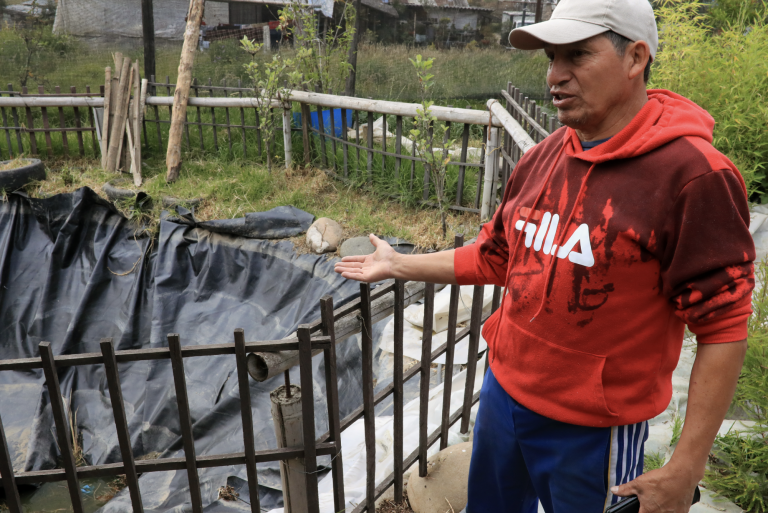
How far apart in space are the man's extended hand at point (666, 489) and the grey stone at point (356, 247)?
3.96 meters

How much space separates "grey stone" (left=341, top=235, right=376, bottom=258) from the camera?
198 inches

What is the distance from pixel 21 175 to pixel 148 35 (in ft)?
10.4

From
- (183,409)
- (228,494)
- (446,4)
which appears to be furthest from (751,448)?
(446,4)

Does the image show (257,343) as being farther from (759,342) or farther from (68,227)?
(68,227)

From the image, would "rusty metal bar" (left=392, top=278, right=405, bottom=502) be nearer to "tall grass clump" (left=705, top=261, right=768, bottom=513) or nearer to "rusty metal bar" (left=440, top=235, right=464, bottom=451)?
"rusty metal bar" (left=440, top=235, right=464, bottom=451)

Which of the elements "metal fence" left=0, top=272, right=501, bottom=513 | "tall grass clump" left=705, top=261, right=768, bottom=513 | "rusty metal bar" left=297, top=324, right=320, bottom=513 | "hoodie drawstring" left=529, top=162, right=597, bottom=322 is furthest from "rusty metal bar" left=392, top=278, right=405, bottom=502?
"tall grass clump" left=705, top=261, right=768, bottom=513

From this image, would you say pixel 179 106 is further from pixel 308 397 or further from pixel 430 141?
pixel 308 397

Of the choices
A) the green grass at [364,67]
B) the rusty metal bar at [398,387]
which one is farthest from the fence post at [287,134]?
the rusty metal bar at [398,387]

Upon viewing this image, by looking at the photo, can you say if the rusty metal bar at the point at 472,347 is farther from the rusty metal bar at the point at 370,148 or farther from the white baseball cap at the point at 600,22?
the rusty metal bar at the point at 370,148

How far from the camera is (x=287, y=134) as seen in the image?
657 centimetres

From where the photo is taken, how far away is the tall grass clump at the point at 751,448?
202 centimetres

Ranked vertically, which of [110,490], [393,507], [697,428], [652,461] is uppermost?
[697,428]

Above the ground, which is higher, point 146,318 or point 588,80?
point 588,80

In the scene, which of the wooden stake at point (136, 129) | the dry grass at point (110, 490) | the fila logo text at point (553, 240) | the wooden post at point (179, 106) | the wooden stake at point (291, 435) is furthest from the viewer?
the wooden stake at point (136, 129)
